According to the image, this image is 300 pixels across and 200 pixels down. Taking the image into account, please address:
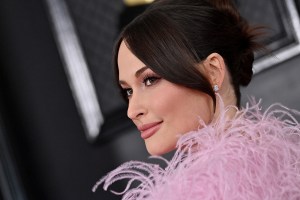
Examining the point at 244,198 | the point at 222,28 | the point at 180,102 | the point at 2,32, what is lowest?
the point at 244,198

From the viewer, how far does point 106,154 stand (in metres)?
1.95

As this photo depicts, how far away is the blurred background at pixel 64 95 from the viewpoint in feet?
6.24

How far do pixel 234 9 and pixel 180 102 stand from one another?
0.28 meters

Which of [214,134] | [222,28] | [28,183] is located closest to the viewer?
[214,134]

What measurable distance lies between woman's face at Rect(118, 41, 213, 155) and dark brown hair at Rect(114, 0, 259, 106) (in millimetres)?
21

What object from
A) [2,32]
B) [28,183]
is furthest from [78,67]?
[28,183]

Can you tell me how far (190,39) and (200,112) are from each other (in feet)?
0.47

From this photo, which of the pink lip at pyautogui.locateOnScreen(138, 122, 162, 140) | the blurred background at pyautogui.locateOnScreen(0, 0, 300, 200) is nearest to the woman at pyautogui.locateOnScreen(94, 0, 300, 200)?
the pink lip at pyautogui.locateOnScreen(138, 122, 162, 140)

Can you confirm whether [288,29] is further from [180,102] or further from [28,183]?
[28,183]

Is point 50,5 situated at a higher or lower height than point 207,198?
higher

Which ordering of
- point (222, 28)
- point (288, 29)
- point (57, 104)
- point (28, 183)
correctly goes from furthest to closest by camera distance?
point (57, 104)
point (28, 183)
point (288, 29)
point (222, 28)

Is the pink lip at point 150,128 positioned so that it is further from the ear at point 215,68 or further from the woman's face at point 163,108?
the ear at point 215,68

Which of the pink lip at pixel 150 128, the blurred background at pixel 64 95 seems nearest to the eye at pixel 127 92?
the pink lip at pixel 150 128

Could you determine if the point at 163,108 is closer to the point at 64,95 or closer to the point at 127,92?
the point at 127,92
